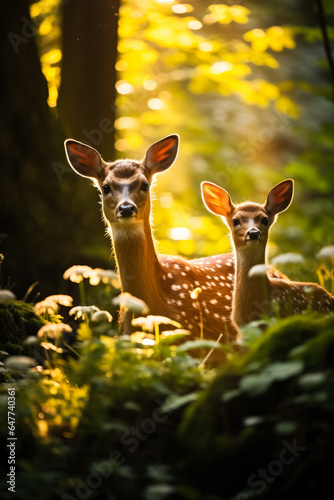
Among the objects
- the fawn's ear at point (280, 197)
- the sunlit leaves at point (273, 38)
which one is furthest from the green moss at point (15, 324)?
the sunlit leaves at point (273, 38)

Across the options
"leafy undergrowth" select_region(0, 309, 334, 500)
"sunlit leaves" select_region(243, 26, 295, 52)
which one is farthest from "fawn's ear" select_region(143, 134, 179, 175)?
"sunlit leaves" select_region(243, 26, 295, 52)

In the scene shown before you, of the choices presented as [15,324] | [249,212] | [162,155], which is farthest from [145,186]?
[15,324]

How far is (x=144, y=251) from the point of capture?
501cm

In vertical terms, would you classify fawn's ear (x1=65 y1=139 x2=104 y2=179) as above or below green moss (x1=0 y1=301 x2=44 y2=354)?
above

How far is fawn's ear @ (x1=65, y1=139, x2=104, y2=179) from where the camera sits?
518 cm

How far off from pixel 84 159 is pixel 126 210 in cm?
78

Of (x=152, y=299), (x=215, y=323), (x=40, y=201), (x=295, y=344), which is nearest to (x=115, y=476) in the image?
(x=295, y=344)

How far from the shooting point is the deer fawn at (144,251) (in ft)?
16.2

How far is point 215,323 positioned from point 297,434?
8.84 feet

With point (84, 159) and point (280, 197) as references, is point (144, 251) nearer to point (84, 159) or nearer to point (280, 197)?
point (84, 159)

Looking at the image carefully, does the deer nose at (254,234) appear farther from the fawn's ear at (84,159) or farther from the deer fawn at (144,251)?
the fawn's ear at (84,159)

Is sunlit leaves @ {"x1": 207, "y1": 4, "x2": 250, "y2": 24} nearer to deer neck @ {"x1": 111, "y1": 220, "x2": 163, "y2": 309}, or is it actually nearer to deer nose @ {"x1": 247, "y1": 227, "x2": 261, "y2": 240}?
deer neck @ {"x1": 111, "y1": 220, "x2": 163, "y2": 309}

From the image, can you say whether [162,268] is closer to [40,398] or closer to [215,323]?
[215,323]

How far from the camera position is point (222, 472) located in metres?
2.59
